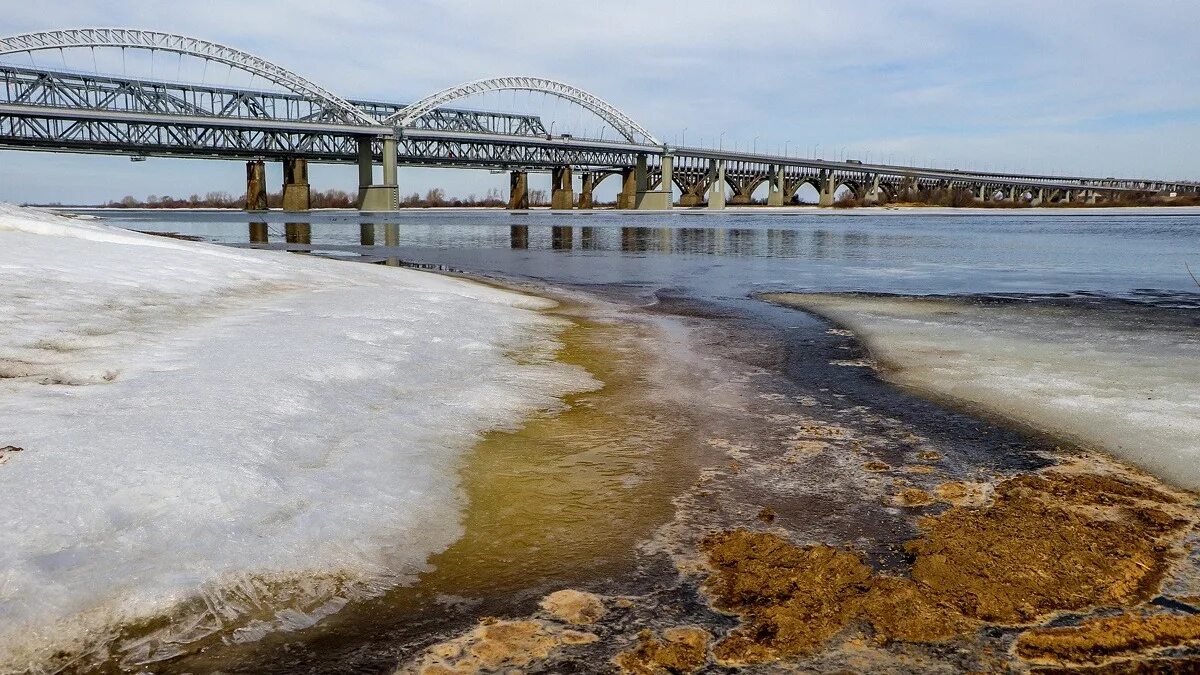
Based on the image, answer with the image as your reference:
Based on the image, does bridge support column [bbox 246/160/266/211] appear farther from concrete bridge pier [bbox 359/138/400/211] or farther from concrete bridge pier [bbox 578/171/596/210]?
concrete bridge pier [bbox 578/171/596/210]

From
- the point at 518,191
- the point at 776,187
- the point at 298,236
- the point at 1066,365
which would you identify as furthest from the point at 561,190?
the point at 1066,365

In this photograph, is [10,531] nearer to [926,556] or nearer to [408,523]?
[408,523]

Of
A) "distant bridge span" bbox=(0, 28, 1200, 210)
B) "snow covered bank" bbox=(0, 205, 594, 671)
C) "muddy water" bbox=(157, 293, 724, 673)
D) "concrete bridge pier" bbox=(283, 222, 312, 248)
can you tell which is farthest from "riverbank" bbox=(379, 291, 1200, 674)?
"distant bridge span" bbox=(0, 28, 1200, 210)

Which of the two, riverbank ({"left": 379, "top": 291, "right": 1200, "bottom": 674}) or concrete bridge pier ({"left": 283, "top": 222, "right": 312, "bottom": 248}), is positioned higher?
concrete bridge pier ({"left": 283, "top": 222, "right": 312, "bottom": 248})

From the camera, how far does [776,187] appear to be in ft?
443

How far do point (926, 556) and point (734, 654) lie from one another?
4.30 ft

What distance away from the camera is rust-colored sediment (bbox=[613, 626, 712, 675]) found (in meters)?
2.84

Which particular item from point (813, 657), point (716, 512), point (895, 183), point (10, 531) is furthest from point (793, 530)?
point (895, 183)

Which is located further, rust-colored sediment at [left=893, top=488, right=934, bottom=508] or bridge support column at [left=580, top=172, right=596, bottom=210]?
bridge support column at [left=580, top=172, right=596, bottom=210]

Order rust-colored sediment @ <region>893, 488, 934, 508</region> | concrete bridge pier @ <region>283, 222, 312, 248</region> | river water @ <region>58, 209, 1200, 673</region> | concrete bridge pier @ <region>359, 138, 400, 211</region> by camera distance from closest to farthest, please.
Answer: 1. river water @ <region>58, 209, 1200, 673</region>
2. rust-colored sediment @ <region>893, 488, 934, 508</region>
3. concrete bridge pier @ <region>283, 222, 312, 248</region>
4. concrete bridge pier @ <region>359, 138, 400, 211</region>

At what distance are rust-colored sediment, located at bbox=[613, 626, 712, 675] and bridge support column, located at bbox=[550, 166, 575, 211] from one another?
11968 cm

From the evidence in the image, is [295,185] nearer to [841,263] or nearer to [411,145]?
[411,145]

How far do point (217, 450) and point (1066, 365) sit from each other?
7574mm

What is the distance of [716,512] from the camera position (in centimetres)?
432
